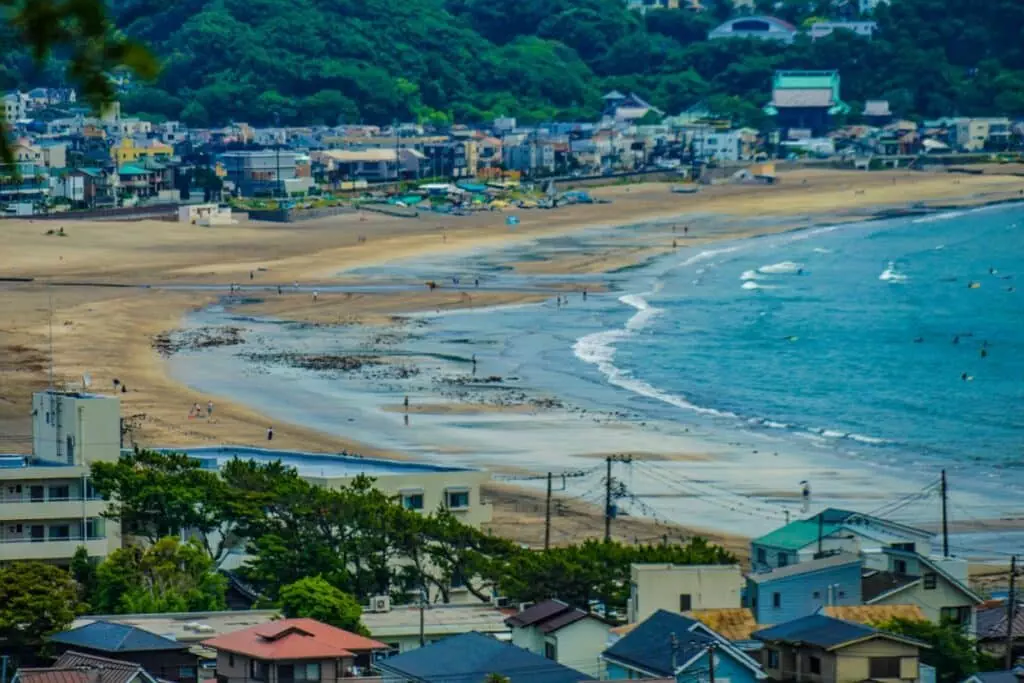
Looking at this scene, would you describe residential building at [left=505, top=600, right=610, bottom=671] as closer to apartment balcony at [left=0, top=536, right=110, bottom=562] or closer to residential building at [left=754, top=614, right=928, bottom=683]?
residential building at [left=754, top=614, right=928, bottom=683]

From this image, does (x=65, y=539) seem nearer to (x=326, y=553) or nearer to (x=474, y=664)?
(x=326, y=553)

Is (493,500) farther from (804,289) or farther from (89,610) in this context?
(804,289)

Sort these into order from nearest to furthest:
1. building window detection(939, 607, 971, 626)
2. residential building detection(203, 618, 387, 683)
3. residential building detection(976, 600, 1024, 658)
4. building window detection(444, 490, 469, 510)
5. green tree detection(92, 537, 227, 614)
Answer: residential building detection(203, 618, 387, 683) < residential building detection(976, 600, 1024, 658) < building window detection(939, 607, 971, 626) < green tree detection(92, 537, 227, 614) < building window detection(444, 490, 469, 510)

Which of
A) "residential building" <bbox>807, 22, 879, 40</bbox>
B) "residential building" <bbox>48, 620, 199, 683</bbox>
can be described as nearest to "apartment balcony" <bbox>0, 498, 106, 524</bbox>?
"residential building" <bbox>48, 620, 199, 683</bbox>

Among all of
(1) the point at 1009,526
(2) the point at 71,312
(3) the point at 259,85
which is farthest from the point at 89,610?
(3) the point at 259,85

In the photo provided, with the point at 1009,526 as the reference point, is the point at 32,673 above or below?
above

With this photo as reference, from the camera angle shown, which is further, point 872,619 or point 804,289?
point 804,289

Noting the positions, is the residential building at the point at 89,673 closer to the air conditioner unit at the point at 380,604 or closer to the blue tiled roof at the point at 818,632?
the blue tiled roof at the point at 818,632
